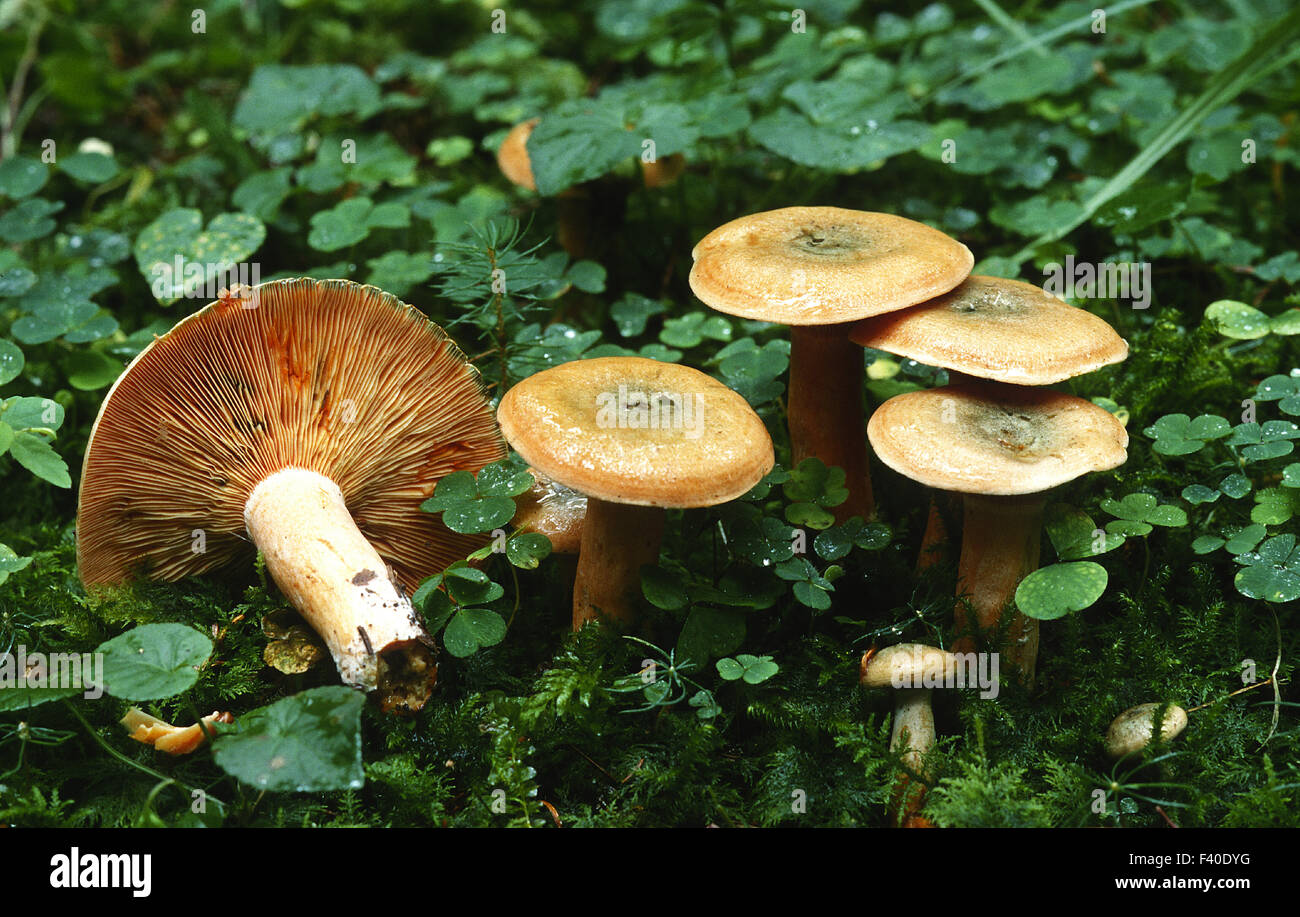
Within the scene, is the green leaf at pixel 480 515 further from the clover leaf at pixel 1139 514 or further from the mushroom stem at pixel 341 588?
the clover leaf at pixel 1139 514

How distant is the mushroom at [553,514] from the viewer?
8.70ft

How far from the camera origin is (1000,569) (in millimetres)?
2449

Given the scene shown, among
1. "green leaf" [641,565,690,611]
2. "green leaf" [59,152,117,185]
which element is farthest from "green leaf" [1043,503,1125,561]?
"green leaf" [59,152,117,185]

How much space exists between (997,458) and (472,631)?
1.33 meters

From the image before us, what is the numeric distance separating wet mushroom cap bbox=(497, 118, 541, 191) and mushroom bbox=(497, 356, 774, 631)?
68.1 inches

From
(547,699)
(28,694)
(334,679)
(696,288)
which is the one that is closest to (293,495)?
(334,679)

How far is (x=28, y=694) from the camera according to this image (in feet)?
7.07

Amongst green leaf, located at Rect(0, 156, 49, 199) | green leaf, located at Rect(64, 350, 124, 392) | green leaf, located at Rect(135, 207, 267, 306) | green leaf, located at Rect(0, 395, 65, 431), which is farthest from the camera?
green leaf, located at Rect(0, 156, 49, 199)

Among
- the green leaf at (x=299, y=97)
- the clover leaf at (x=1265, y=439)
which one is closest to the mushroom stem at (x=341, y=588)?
the clover leaf at (x=1265, y=439)

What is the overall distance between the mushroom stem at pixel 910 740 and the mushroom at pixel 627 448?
0.69 meters

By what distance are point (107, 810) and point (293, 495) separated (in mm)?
856

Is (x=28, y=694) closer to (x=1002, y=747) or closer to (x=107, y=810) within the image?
(x=107, y=810)

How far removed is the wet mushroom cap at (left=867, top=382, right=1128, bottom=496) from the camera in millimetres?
2109

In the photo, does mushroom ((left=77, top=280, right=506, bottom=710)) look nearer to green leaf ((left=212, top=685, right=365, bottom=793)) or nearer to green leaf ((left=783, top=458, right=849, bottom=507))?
green leaf ((left=212, top=685, right=365, bottom=793))
